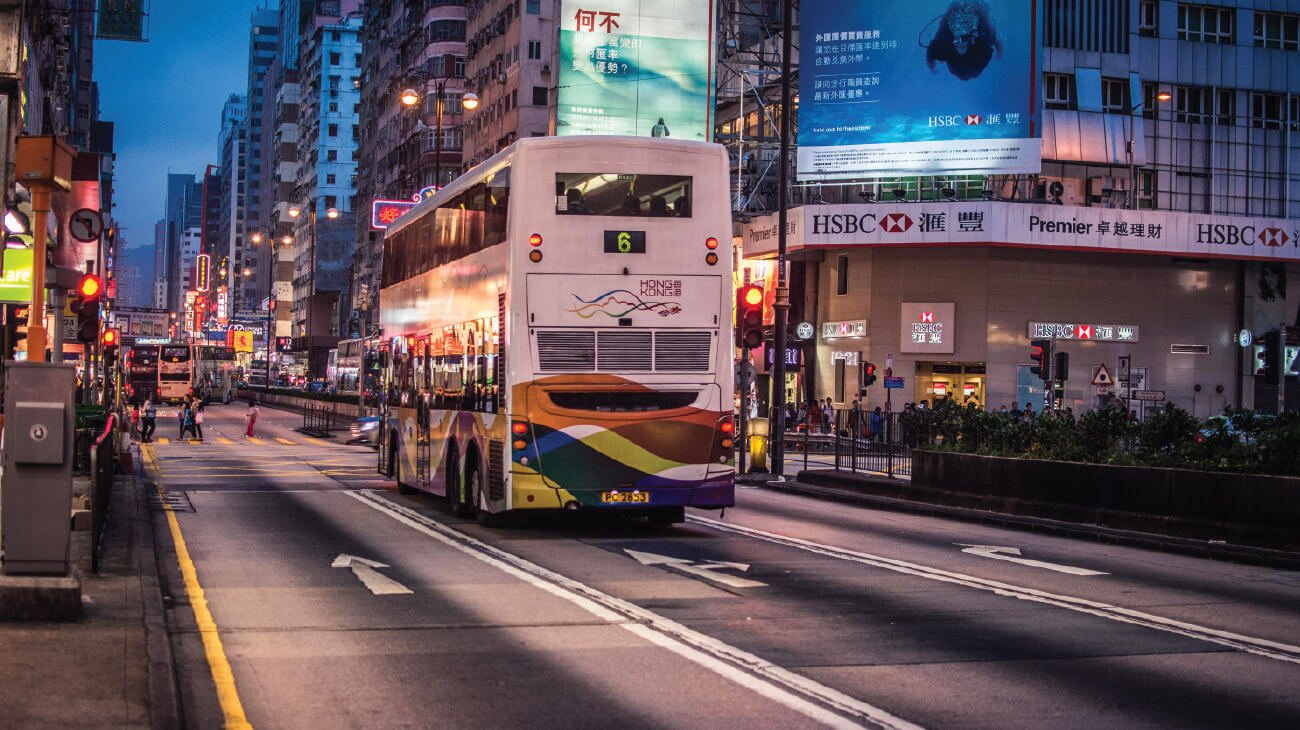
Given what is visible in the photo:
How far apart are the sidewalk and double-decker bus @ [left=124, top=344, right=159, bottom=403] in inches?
3291

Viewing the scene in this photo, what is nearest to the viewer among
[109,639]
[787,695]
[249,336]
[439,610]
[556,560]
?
[787,695]

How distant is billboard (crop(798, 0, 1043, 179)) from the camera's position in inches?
2117

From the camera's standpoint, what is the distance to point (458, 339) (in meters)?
20.9

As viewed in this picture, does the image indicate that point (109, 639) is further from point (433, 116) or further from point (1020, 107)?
point (433, 116)

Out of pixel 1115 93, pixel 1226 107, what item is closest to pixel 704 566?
pixel 1115 93

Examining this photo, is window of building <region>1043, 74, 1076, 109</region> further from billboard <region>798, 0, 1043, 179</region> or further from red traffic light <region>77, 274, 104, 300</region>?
red traffic light <region>77, 274, 104, 300</region>

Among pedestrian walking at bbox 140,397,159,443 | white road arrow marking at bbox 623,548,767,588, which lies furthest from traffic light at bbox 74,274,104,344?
pedestrian walking at bbox 140,397,159,443

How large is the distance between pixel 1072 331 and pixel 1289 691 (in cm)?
5385

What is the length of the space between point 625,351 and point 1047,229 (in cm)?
4428

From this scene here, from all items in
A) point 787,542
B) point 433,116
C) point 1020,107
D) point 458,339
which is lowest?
point 787,542

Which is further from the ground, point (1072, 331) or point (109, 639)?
point (1072, 331)

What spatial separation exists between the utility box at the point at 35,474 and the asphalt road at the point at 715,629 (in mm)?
1109

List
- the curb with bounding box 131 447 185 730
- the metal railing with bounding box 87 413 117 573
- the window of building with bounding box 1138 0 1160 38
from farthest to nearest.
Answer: the window of building with bounding box 1138 0 1160 38 → the metal railing with bounding box 87 413 117 573 → the curb with bounding box 131 447 185 730

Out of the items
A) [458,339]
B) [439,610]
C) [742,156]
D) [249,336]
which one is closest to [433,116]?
Result: [742,156]
